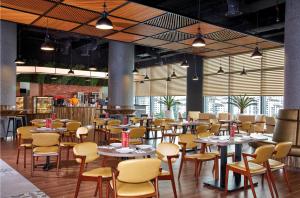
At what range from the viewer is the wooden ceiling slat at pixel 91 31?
8.59 metres

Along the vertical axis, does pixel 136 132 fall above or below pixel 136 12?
below

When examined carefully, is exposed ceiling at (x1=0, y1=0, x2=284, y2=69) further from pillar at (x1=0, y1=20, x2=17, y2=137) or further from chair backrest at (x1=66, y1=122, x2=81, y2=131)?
chair backrest at (x1=66, y1=122, x2=81, y2=131)

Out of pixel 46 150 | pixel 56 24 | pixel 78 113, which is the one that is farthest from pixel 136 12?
pixel 78 113

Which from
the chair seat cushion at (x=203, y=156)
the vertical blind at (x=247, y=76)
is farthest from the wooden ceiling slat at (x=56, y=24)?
the vertical blind at (x=247, y=76)

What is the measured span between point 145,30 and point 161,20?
42.7 inches

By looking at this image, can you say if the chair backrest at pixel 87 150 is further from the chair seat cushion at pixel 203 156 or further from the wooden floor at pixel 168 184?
the chair seat cushion at pixel 203 156

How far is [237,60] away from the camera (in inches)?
519

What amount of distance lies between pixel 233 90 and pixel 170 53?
13.1ft

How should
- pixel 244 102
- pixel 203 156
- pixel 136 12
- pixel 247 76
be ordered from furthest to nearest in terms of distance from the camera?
1. pixel 247 76
2. pixel 244 102
3. pixel 136 12
4. pixel 203 156

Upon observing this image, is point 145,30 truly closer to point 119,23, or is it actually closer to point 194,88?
point 119,23

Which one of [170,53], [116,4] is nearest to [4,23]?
[116,4]

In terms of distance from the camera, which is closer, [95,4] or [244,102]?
[95,4]

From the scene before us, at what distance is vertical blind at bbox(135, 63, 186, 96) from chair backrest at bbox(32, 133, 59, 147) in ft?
36.5

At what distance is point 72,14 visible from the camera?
24.1ft
